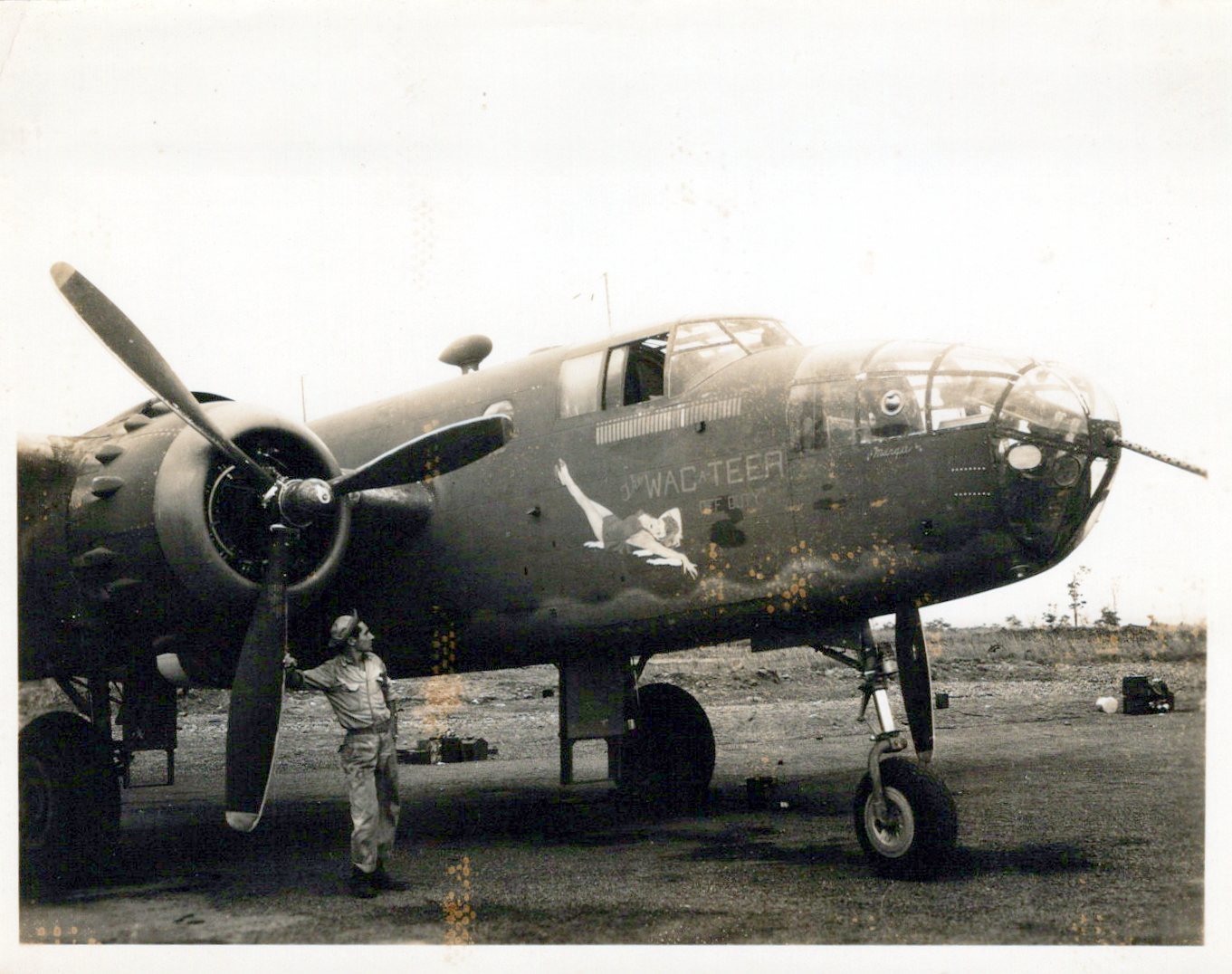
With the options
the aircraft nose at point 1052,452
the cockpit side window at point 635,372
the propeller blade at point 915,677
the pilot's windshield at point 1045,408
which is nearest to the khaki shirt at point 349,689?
the cockpit side window at point 635,372

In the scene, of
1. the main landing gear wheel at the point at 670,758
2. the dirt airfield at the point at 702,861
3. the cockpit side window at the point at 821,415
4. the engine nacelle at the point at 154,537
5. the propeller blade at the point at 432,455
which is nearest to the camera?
the dirt airfield at the point at 702,861

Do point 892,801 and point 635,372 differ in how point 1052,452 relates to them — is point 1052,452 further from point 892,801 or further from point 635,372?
point 635,372

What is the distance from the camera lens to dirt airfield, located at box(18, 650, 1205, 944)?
6.44 meters

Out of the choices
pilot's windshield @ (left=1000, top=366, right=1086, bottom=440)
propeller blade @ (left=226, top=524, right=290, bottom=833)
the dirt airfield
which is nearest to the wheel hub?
the dirt airfield

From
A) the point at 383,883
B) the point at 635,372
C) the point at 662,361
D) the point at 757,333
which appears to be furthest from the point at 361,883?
the point at 757,333

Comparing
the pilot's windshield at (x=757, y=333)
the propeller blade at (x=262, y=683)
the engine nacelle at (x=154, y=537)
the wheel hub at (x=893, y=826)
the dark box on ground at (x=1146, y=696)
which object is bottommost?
the dark box on ground at (x=1146, y=696)

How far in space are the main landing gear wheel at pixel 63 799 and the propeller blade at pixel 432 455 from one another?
9.46 ft

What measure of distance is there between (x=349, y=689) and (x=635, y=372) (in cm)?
305

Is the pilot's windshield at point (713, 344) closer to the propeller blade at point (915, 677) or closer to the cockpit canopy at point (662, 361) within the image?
the cockpit canopy at point (662, 361)

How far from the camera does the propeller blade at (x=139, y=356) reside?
7590 mm

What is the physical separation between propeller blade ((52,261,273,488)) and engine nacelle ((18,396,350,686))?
0.58 ft

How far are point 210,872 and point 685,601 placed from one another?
3964mm

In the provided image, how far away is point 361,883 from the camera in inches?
285

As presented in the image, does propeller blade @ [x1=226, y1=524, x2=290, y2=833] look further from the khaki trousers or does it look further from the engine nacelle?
the khaki trousers
